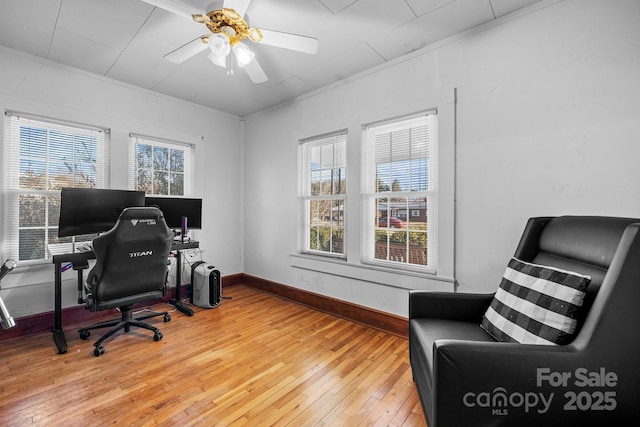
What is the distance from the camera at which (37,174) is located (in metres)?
2.85

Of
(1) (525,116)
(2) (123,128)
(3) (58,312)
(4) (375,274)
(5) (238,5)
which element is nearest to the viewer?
(5) (238,5)

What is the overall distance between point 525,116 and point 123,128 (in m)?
4.06

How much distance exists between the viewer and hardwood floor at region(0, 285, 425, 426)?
162 cm

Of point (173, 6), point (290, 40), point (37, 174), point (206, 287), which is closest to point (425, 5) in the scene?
point (290, 40)

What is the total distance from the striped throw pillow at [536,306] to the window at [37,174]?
4.00 meters

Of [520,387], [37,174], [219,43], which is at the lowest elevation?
[520,387]

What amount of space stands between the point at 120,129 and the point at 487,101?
384 cm

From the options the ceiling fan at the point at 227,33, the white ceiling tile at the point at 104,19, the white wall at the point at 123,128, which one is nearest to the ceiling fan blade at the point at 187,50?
the ceiling fan at the point at 227,33

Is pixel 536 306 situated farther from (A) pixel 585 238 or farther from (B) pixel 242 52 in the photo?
(B) pixel 242 52

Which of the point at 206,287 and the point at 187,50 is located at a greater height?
the point at 187,50

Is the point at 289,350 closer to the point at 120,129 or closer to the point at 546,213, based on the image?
the point at 546,213

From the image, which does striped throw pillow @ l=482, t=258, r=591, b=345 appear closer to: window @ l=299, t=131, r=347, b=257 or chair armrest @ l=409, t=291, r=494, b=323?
chair armrest @ l=409, t=291, r=494, b=323

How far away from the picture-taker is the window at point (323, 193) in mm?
3389

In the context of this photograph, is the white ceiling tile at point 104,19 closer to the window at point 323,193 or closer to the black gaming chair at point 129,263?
the black gaming chair at point 129,263
